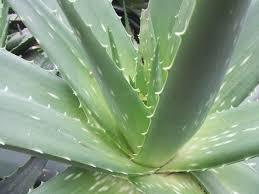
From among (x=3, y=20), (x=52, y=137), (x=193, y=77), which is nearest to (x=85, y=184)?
(x=52, y=137)

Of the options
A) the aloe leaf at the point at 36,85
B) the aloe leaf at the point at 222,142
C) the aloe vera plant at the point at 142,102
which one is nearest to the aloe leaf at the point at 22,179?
the aloe vera plant at the point at 142,102

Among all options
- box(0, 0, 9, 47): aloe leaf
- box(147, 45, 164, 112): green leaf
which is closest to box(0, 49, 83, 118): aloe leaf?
box(147, 45, 164, 112): green leaf

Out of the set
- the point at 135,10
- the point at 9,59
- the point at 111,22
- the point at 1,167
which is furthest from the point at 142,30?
the point at 135,10

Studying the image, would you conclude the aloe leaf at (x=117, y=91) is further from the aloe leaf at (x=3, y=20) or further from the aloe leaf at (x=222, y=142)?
the aloe leaf at (x=3, y=20)

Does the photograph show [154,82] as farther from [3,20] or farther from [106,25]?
[3,20]

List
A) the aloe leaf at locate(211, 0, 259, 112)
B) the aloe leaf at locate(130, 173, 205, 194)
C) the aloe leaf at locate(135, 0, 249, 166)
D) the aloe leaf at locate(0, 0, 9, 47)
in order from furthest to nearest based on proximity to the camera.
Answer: the aloe leaf at locate(0, 0, 9, 47)
the aloe leaf at locate(211, 0, 259, 112)
the aloe leaf at locate(130, 173, 205, 194)
the aloe leaf at locate(135, 0, 249, 166)

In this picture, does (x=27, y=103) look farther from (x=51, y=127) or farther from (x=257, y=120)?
(x=257, y=120)

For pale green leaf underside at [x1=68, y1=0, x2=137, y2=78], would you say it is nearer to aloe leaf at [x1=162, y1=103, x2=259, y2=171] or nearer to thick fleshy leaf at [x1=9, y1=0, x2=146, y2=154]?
thick fleshy leaf at [x1=9, y1=0, x2=146, y2=154]
